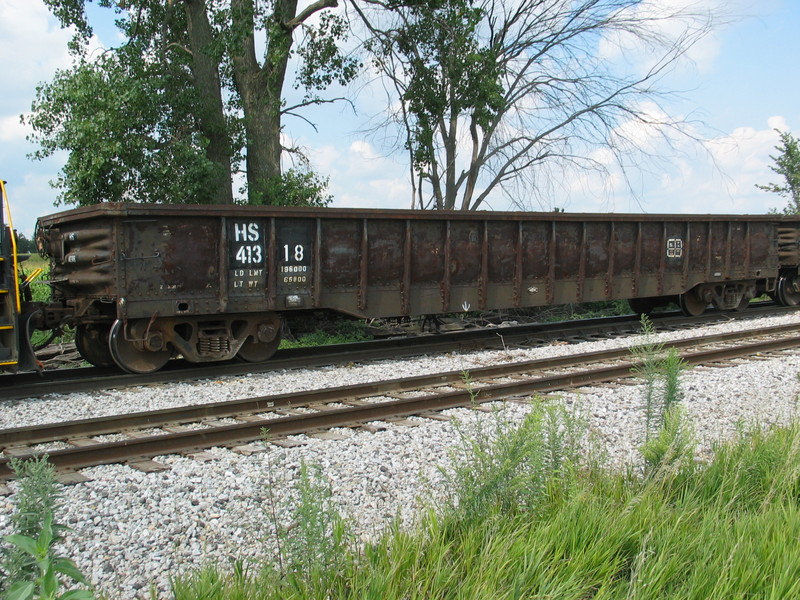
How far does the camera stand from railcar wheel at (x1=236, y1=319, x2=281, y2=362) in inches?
444

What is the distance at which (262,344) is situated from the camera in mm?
11508

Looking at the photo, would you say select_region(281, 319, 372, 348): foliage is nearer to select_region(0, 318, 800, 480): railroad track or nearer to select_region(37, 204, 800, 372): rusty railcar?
select_region(37, 204, 800, 372): rusty railcar

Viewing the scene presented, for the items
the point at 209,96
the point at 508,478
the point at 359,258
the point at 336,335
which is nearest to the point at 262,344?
the point at 359,258

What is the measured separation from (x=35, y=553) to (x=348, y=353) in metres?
9.17

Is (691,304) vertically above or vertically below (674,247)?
below

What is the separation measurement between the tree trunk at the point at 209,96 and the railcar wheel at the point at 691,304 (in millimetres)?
11768

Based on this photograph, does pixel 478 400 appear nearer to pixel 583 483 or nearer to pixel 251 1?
pixel 583 483

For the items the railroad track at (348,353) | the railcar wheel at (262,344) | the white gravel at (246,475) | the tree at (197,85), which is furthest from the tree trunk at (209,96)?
the white gravel at (246,475)

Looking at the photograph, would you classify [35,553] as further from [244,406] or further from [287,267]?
[287,267]

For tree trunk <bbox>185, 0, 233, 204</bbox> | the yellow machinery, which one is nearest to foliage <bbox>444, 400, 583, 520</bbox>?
the yellow machinery

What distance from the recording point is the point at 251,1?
57.1 ft

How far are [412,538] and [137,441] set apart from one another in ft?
11.2

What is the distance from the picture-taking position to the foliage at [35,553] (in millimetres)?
2559

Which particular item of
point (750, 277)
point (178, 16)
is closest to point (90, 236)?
point (178, 16)
